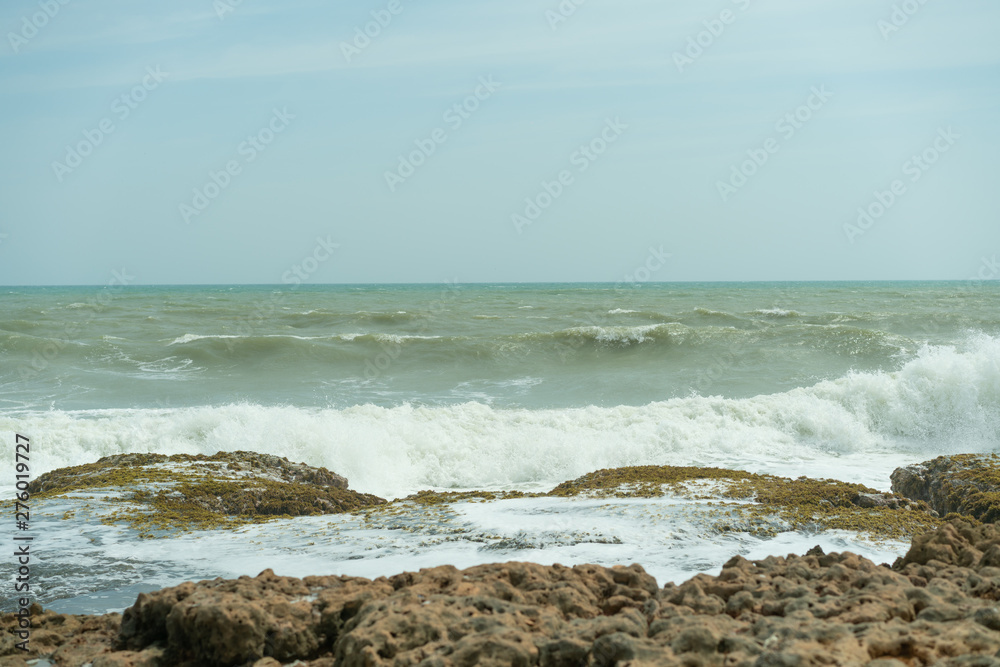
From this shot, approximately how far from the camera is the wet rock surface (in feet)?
11.0

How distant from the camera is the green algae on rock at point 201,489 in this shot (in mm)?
7418

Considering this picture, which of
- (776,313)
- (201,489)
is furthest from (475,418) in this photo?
(776,313)

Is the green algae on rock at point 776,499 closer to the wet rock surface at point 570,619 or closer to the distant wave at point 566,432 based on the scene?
the wet rock surface at point 570,619

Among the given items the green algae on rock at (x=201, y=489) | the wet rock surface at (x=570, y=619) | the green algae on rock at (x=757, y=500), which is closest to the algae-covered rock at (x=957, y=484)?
the green algae on rock at (x=757, y=500)

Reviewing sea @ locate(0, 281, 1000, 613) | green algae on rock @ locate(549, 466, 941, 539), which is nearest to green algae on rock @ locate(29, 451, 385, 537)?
sea @ locate(0, 281, 1000, 613)

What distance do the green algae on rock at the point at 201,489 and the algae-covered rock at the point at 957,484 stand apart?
639cm

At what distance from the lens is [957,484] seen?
318 inches

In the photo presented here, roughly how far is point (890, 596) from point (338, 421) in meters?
11.0

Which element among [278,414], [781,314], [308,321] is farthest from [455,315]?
[278,414]

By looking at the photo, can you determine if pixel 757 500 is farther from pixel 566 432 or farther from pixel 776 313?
pixel 776 313

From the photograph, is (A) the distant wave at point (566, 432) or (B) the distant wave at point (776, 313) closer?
(A) the distant wave at point (566, 432)

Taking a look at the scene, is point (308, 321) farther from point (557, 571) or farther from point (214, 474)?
point (557, 571)

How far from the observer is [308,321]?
34.5 m

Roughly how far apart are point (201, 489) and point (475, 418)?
22.7 ft
